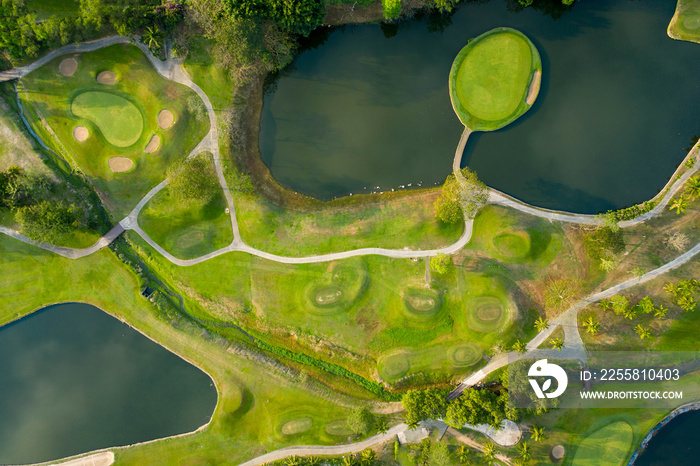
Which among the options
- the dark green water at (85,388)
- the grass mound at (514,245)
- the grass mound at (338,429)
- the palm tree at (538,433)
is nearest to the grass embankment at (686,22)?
Result: the grass mound at (514,245)

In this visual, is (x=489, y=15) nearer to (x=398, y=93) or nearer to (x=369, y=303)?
(x=398, y=93)

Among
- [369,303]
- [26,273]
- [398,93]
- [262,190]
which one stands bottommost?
[369,303]

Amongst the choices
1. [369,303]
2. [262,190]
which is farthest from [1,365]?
[369,303]

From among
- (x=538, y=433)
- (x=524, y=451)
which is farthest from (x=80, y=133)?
(x=538, y=433)

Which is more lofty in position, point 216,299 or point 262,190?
point 262,190

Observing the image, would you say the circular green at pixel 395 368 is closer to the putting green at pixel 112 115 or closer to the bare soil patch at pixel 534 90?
the bare soil patch at pixel 534 90
